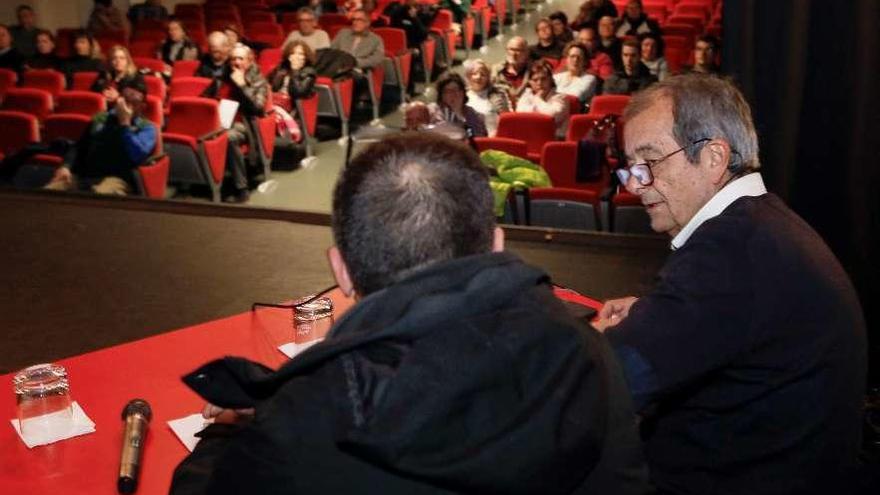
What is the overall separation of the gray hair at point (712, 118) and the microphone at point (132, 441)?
3.32 feet

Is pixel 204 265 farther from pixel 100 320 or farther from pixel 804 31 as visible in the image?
pixel 804 31

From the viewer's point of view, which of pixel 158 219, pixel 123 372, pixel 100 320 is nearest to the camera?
pixel 123 372

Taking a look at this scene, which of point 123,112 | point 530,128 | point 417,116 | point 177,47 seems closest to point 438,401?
point 417,116

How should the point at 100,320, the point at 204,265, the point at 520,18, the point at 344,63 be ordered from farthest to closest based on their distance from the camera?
the point at 520,18 → the point at 344,63 → the point at 204,265 → the point at 100,320

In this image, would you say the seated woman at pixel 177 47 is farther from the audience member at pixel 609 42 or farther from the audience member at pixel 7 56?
the audience member at pixel 609 42

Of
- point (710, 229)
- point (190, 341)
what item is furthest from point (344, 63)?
point (710, 229)

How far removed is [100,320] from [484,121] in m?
3.84

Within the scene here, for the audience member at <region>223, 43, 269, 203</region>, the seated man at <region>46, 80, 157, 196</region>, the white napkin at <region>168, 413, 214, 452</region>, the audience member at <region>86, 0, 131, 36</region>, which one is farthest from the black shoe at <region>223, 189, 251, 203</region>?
the white napkin at <region>168, 413, 214, 452</region>

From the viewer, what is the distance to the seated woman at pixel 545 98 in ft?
21.5

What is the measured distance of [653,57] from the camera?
762 cm

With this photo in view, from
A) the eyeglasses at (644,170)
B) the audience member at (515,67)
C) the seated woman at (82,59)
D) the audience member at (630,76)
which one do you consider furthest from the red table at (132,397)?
the seated woman at (82,59)

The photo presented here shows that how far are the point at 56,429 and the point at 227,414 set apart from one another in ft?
1.15

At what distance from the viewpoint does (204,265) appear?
3.37 m

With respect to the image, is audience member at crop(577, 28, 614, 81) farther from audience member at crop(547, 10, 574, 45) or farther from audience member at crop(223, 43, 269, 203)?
audience member at crop(223, 43, 269, 203)
